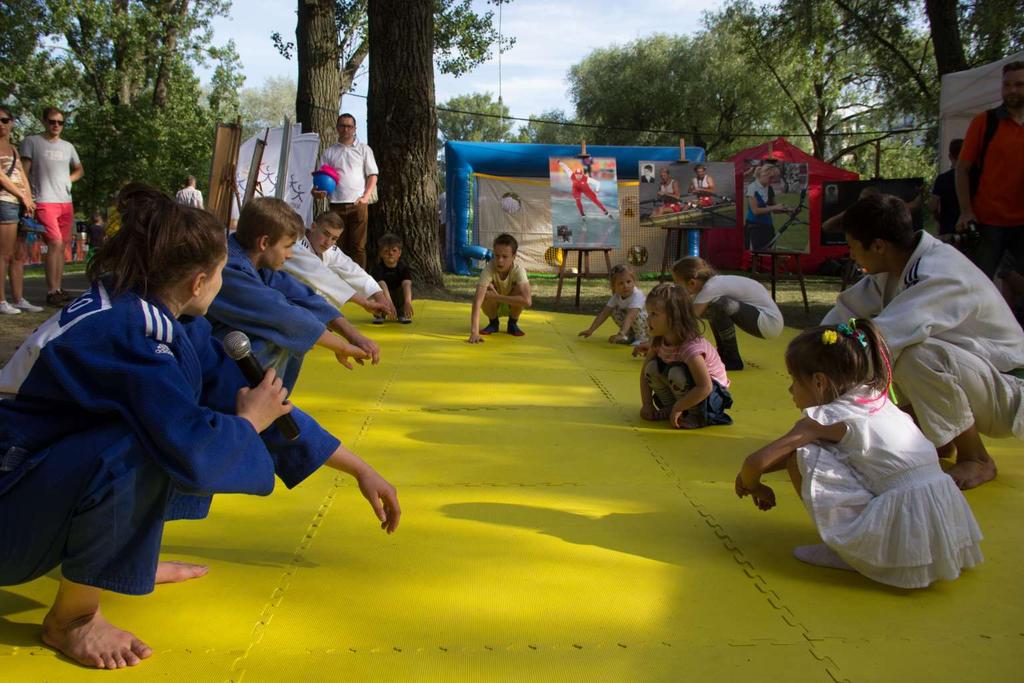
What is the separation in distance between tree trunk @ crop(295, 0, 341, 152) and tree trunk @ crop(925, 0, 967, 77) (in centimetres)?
901

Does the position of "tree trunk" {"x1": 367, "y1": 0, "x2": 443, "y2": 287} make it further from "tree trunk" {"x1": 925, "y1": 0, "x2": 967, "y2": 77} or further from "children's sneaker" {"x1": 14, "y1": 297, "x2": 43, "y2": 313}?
"tree trunk" {"x1": 925, "y1": 0, "x2": 967, "y2": 77}

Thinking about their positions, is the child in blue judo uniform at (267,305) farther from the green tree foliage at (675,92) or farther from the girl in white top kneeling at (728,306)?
the green tree foliage at (675,92)

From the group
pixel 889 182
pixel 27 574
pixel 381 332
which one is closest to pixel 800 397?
pixel 27 574

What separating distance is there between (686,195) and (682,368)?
8.24m

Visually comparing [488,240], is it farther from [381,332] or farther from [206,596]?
[206,596]

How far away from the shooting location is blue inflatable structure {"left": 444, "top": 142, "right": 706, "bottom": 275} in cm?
1460

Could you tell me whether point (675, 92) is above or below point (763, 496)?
above

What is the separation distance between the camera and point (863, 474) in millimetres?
2439

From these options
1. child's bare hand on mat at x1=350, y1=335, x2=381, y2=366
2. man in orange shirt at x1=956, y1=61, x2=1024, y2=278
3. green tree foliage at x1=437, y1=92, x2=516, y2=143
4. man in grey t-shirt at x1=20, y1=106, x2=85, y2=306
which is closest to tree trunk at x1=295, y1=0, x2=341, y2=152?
man in grey t-shirt at x1=20, y1=106, x2=85, y2=306

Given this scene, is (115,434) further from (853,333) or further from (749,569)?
(853,333)

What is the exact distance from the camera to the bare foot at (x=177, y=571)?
2332 mm

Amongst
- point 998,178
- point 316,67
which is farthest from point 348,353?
point 316,67

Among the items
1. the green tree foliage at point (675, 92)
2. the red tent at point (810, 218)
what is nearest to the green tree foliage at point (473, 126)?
the green tree foliage at point (675, 92)

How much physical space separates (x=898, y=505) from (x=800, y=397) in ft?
1.38
